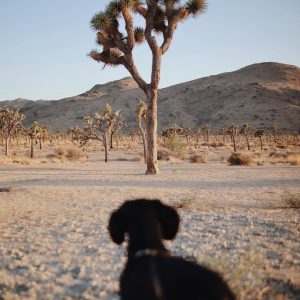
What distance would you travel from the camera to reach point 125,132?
4596 inches

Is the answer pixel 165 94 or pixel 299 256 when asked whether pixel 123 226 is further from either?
pixel 165 94

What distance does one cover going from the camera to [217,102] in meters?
119

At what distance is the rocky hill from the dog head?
9738 cm

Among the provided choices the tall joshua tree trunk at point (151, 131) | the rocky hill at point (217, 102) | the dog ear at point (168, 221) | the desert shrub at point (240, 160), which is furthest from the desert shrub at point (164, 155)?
the rocky hill at point (217, 102)

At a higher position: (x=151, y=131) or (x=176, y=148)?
(x=151, y=131)

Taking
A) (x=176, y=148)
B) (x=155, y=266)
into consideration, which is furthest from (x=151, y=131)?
(x=176, y=148)

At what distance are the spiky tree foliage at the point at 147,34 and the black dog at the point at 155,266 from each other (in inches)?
550

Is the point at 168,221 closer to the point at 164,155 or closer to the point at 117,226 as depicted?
the point at 117,226

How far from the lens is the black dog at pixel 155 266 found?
5.52 feet

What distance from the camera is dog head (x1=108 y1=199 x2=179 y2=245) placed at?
7.20 ft

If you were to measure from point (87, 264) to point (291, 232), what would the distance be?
10.5ft

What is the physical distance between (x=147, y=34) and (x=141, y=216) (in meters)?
15.2

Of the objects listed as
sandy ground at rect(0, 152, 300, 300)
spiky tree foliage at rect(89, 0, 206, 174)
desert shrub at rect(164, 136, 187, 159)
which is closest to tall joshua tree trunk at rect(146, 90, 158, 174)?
spiky tree foliage at rect(89, 0, 206, 174)

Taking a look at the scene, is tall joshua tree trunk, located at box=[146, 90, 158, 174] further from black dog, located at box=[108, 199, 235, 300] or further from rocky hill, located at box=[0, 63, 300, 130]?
rocky hill, located at box=[0, 63, 300, 130]
